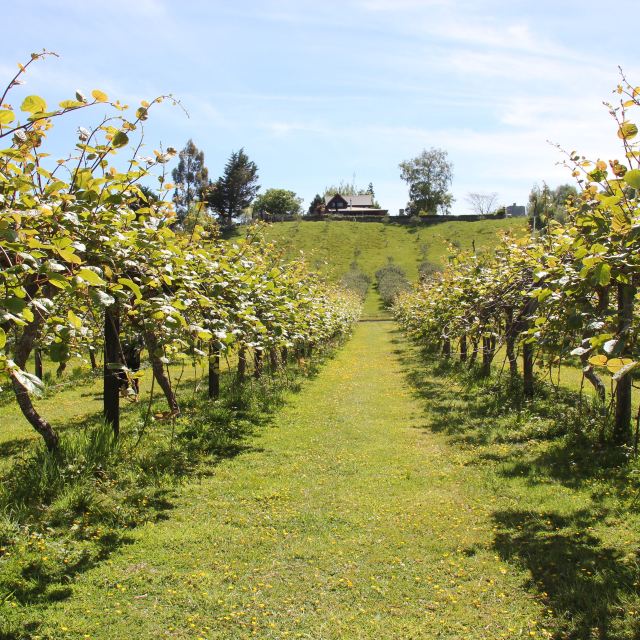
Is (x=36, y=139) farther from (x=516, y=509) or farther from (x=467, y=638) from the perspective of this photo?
(x=516, y=509)

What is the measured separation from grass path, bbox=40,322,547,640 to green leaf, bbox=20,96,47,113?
11.4 feet

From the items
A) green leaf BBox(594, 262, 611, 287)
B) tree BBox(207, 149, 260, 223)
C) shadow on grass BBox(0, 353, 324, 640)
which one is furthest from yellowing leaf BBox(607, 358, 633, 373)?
tree BBox(207, 149, 260, 223)

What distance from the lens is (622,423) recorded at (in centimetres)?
737

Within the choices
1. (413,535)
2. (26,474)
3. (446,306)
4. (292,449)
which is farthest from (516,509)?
(446,306)

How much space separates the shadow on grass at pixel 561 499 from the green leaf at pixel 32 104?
4.67m

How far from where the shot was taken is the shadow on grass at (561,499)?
13.2 feet

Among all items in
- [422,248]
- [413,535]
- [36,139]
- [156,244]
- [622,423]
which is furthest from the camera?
[422,248]

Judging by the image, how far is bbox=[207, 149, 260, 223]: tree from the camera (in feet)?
237

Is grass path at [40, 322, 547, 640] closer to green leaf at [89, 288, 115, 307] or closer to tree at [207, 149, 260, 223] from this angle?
green leaf at [89, 288, 115, 307]

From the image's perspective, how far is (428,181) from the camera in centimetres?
9338

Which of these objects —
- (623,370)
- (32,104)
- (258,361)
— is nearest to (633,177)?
(623,370)

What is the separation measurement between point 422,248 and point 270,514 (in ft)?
212

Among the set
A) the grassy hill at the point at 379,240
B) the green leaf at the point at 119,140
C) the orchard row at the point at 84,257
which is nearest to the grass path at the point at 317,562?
the orchard row at the point at 84,257

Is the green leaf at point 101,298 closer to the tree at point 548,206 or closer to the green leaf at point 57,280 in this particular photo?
the green leaf at point 57,280
